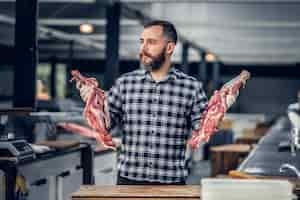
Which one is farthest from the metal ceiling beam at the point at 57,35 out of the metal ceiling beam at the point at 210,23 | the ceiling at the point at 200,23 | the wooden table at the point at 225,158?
the wooden table at the point at 225,158

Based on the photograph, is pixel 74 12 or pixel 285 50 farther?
pixel 285 50

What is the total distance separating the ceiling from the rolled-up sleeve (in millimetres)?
5524

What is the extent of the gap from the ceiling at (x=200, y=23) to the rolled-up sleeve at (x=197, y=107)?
5.52 m

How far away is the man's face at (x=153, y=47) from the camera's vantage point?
3174 millimetres

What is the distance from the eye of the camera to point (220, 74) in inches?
972

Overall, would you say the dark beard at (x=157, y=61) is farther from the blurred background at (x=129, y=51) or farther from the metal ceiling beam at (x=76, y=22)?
the metal ceiling beam at (x=76, y=22)

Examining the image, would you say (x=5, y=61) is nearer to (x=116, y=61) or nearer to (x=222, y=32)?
(x=222, y=32)

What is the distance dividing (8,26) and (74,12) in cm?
337

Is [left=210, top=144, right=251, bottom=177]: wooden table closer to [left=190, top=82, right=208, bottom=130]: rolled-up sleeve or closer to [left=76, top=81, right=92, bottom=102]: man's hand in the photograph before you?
[left=190, top=82, right=208, bottom=130]: rolled-up sleeve

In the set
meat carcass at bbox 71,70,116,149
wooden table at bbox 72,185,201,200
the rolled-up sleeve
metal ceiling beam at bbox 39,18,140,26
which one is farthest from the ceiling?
wooden table at bbox 72,185,201,200

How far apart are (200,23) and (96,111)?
892 centimetres

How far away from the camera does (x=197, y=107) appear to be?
3316mm

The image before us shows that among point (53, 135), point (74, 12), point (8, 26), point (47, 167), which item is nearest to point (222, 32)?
point (74, 12)

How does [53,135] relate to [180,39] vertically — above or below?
below
